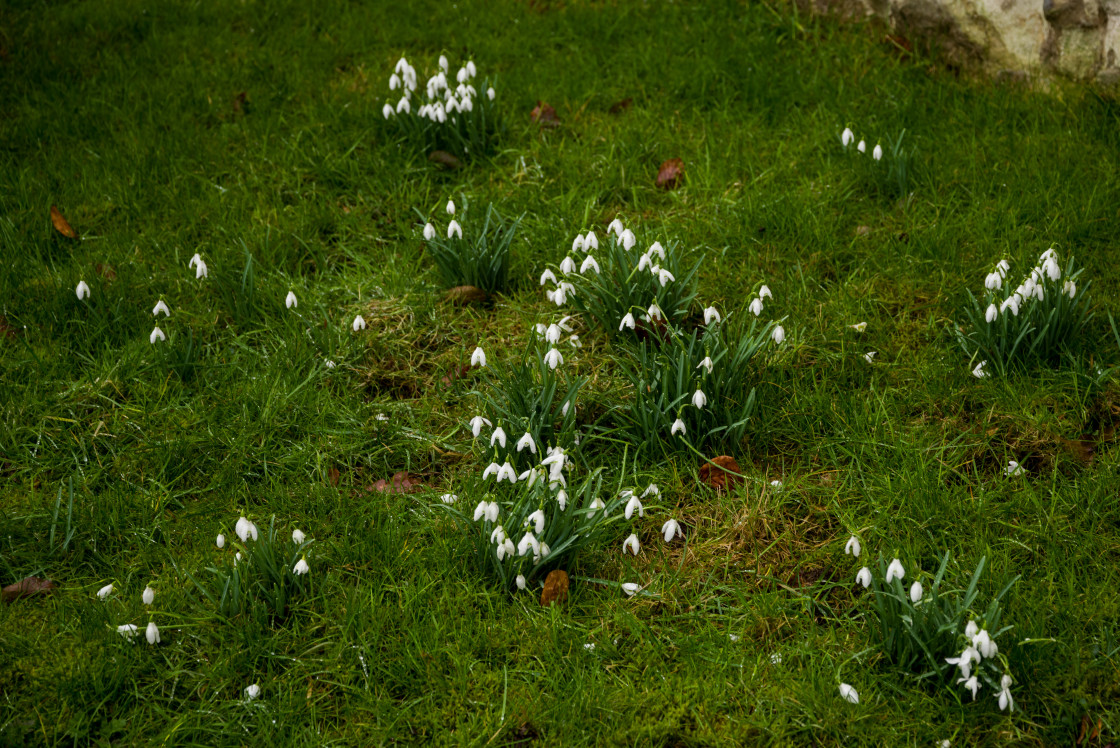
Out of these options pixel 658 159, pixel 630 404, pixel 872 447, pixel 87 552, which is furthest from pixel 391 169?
pixel 872 447

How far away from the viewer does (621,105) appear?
14.6 ft

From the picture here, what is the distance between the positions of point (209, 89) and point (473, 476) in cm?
290

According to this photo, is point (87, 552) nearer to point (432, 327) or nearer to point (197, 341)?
point (197, 341)

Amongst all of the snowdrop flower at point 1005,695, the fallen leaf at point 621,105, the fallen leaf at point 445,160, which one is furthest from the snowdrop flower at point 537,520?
the fallen leaf at point 621,105

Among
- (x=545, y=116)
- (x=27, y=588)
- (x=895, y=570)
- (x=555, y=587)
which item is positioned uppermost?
(x=545, y=116)

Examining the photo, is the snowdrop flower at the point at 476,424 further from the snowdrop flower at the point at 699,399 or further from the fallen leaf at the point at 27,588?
the fallen leaf at the point at 27,588

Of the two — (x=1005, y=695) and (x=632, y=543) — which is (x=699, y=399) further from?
(x=1005, y=695)

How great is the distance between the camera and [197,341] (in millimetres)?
3289

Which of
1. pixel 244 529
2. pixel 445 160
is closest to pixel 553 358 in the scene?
pixel 244 529

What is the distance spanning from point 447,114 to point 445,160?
0.64 ft

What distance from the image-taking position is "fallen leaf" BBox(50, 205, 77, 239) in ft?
12.2

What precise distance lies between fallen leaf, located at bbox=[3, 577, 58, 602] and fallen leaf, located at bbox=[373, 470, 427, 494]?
89 cm

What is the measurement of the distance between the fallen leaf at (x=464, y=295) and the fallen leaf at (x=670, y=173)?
1013 millimetres

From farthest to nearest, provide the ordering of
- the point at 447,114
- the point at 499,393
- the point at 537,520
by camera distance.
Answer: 1. the point at 447,114
2. the point at 499,393
3. the point at 537,520
